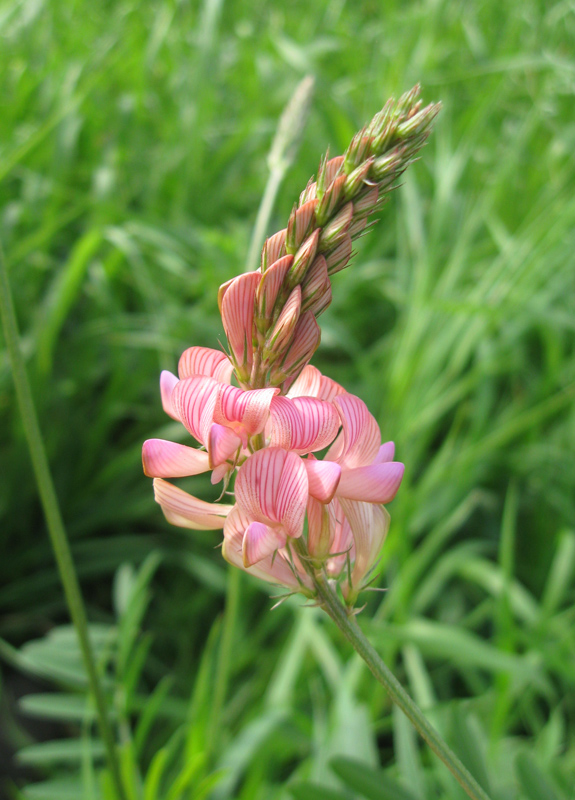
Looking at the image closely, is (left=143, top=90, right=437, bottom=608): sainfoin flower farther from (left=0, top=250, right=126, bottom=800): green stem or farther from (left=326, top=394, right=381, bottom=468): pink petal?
(left=0, top=250, right=126, bottom=800): green stem

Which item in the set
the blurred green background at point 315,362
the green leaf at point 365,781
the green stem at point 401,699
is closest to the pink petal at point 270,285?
the green stem at point 401,699

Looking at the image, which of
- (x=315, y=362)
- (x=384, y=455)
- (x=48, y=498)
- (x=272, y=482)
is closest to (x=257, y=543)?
(x=272, y=482)

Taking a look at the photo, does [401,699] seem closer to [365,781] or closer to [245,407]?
[245,407]

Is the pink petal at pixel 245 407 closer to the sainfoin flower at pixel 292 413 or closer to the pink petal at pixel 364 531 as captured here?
the sainfoin flower at pixel 292 413

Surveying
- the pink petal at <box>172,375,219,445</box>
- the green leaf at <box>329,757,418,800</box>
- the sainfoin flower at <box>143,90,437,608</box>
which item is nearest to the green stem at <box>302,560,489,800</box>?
the sainfoin flower at <box>143,90,437,608</box>

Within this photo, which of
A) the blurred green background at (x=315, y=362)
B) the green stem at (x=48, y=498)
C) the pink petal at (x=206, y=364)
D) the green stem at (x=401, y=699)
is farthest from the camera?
the blurred green background at (x=315, y=362)

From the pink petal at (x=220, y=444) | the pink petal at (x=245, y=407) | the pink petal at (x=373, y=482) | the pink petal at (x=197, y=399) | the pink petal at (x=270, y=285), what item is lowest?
the pink petal at (x=373, y=482)

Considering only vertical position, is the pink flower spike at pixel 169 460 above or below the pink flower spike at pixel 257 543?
above
